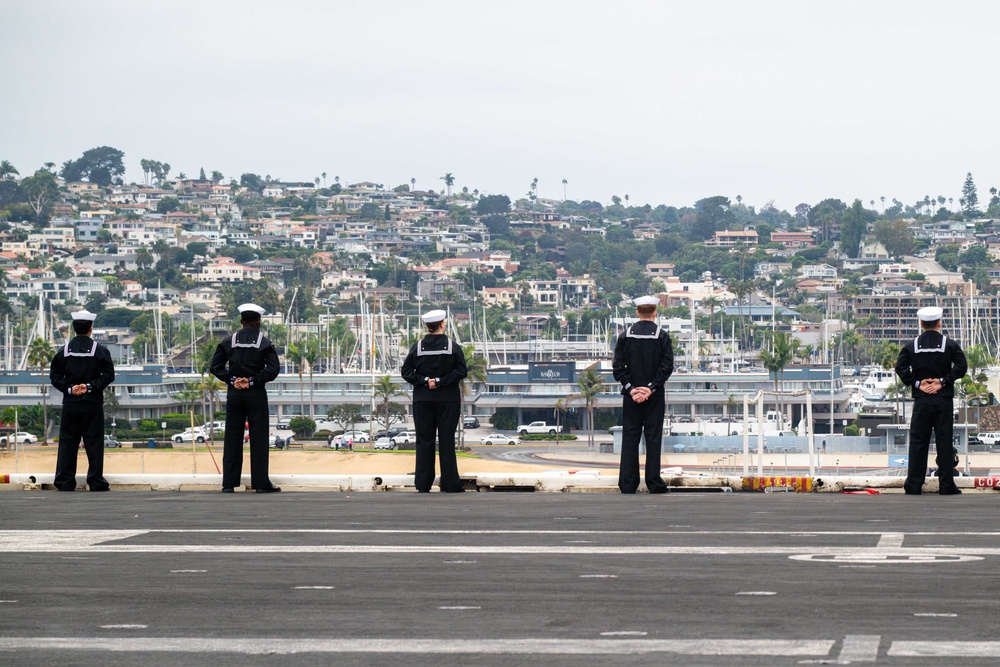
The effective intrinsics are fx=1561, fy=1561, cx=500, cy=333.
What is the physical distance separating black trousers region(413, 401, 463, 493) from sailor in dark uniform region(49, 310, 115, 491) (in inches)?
124

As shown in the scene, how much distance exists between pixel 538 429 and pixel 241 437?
111 m

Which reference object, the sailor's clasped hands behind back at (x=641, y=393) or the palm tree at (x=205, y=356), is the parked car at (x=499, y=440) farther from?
the sailor's clasped hands behind back at (x=641, y=393)

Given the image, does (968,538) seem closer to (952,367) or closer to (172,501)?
(952,367)

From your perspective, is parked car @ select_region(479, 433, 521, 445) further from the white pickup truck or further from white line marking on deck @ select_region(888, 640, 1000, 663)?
white line marking on deck @ select_region(888, 640, 1000, 663)

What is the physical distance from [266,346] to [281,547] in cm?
565

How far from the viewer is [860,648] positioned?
6551mm

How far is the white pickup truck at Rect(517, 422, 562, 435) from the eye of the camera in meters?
123

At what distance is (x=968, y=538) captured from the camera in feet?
32.3

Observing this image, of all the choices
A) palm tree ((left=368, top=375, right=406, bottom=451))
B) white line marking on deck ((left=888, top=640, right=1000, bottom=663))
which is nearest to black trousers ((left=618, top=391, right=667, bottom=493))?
white line marking on deck ((left=888, top=640, right=1000, bottom=663))

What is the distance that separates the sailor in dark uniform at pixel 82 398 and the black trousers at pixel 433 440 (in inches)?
124

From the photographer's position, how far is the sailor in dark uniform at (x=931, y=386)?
14.2 m

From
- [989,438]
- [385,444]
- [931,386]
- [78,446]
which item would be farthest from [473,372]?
[931,386]

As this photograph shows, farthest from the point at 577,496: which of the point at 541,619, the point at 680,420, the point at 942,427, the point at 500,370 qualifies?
the point at 500,370

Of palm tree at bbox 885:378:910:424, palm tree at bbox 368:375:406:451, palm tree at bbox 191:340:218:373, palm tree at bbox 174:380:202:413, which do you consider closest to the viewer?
palm tree at bbox 368:375:406:451
